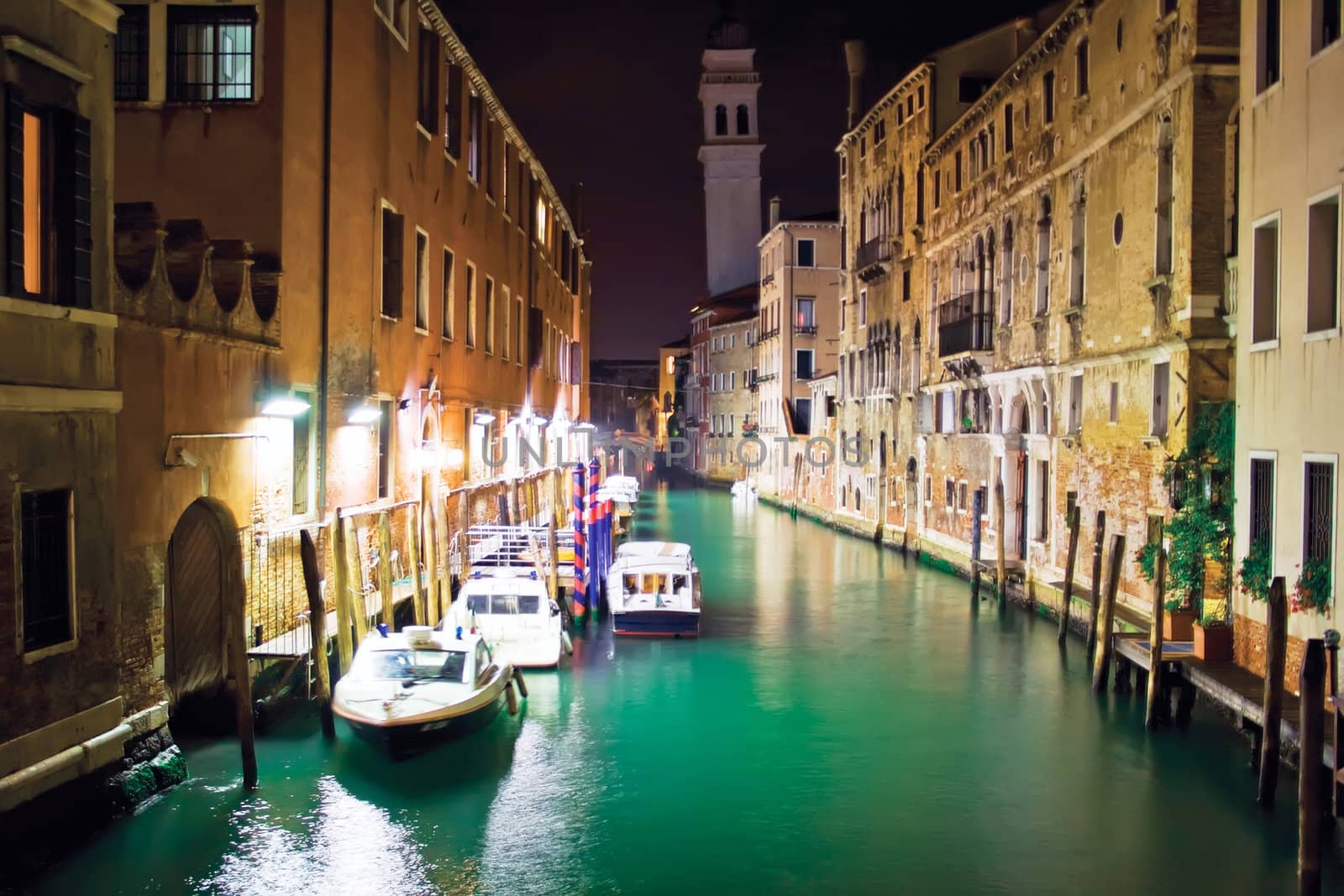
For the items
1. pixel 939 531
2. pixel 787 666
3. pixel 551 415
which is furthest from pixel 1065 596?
pixel 551 415

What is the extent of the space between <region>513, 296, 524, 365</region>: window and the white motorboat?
9214 mm

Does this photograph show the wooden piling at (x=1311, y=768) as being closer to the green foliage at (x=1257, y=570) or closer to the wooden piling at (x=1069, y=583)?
the green foliage at (x=1257, y=570)

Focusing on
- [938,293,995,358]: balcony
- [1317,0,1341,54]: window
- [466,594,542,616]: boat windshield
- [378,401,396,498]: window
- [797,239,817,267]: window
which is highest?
[797,239,817,267]: window

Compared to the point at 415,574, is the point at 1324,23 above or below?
above

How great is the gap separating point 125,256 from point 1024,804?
309 inches

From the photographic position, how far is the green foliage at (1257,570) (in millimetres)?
10258

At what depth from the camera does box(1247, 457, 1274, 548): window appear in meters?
10.3

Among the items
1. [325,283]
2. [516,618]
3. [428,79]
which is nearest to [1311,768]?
[516,618]

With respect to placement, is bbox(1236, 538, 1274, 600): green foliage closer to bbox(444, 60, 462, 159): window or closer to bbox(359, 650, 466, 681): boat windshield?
bbox(359, 650, 466, 681): boat windshield

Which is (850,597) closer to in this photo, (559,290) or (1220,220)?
(1220,220)

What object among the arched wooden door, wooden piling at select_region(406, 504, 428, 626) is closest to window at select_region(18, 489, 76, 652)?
the arched wooden door

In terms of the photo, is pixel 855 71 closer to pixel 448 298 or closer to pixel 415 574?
pixel 448 298

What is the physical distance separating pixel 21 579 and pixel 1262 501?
9515 millimetres

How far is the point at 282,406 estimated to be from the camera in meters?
10.6
